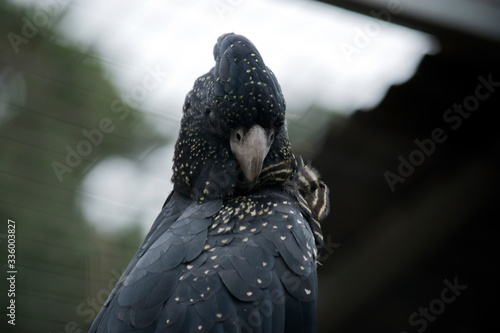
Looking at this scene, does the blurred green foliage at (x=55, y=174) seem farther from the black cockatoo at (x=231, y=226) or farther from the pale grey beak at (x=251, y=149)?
the pale grey beak at (x=251, y=149)

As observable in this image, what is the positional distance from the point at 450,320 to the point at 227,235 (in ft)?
8.31

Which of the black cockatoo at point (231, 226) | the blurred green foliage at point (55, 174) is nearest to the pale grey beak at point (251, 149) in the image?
the black cockatoo at point (231, 226)

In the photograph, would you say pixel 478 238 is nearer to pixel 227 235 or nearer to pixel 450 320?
pixel 450 320

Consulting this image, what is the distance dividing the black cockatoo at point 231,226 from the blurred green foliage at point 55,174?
1508mm

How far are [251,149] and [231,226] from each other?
15.8 inches

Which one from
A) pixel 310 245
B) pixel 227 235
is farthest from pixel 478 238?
pixel 227 235

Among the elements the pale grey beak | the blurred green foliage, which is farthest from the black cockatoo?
the blurred green foliage

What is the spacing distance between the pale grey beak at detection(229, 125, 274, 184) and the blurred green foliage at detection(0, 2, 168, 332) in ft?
5.97

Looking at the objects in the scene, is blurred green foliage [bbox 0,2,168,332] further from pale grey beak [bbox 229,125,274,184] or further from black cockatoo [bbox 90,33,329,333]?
pale grey beak [bbox 229,125,274,184]

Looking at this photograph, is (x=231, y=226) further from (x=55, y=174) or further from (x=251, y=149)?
(x=55, y=174)

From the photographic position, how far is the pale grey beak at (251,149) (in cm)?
310

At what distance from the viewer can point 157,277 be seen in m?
2.80

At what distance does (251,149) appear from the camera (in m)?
3.10

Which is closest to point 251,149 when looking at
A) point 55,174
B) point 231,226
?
point 231,226
